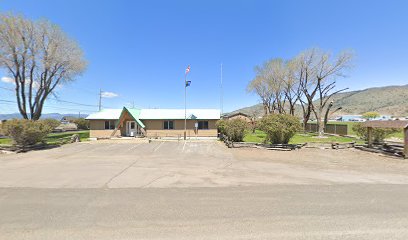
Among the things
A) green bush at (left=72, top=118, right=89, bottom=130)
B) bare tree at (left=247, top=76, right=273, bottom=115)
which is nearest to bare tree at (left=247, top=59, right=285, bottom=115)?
bare tree at (left=247, top=76, right=273, bottom=115)

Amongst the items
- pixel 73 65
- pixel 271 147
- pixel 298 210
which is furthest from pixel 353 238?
pixel 73 65

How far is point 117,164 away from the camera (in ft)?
33.7

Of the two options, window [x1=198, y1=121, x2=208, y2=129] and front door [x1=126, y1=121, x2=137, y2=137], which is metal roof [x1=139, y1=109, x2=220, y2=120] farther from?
front door [x1=126, y1=121, x2=137, y2=137]

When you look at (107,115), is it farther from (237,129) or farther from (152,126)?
(237,129)

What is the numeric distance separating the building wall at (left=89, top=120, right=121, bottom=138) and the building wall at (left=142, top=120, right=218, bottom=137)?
446 centimetres

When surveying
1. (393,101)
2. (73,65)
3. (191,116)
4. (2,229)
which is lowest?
(2,229)

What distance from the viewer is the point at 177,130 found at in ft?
90.2

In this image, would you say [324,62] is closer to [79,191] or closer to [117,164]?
[117,164]

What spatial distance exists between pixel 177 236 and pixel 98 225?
1773 millimetres

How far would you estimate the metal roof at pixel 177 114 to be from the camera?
91.0 ft

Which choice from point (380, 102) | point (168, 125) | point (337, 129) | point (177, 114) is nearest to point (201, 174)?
point (168, 125)

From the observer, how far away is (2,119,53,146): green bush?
1529cm

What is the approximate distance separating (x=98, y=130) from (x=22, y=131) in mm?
11816

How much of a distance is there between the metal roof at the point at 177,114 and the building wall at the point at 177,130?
28.8 inches
